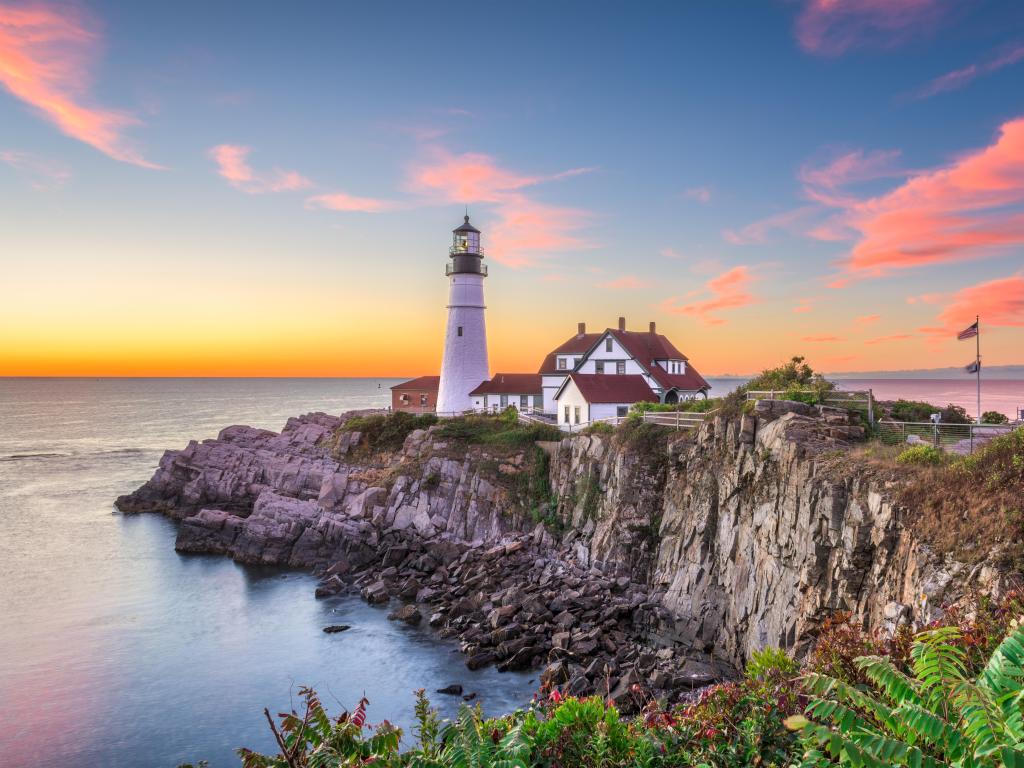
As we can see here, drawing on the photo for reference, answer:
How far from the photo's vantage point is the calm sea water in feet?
63.3

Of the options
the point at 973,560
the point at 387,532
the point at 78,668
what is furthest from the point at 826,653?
the point at 387,532

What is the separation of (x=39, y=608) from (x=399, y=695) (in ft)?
62.7

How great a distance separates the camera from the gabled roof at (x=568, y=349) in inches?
Result: 2114

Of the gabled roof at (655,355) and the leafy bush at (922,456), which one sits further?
the gabled roof at (655,355)

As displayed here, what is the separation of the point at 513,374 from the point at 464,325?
20.8 ft

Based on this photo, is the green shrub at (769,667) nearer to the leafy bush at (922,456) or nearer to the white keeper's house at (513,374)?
the leafy bush at (922,456)

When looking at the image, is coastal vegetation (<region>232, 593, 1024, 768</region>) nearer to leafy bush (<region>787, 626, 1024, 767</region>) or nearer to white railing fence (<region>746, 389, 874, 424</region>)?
leafy bush (<region>787, 626, 1024, 767</region>)

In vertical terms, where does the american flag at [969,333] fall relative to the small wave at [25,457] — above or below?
above

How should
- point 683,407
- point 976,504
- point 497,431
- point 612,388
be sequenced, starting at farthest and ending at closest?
point 497,431, point 612,388, point 683,407, point 976,504

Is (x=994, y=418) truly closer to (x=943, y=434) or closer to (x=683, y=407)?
(x=943, y=434)

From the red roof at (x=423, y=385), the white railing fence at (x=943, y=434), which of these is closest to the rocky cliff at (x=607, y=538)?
the white railing fence at (x=943, y=434)

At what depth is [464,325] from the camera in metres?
55.0

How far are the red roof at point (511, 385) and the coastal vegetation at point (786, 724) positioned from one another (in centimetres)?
4554

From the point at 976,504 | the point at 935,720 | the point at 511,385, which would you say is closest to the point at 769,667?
the point at 935,720
